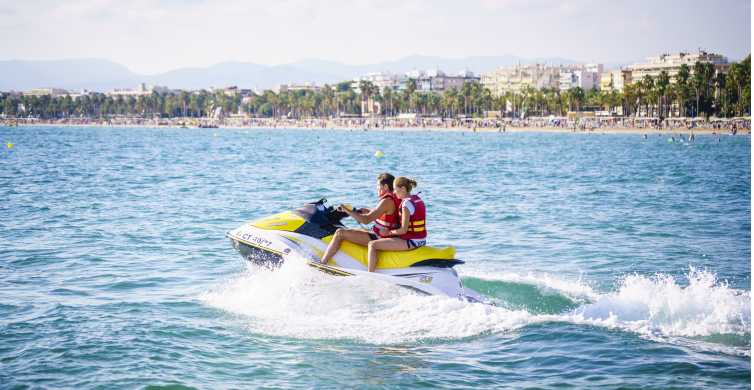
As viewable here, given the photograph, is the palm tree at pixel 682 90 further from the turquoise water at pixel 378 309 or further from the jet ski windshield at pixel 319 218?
the jet ski windshield at pixel 319 218

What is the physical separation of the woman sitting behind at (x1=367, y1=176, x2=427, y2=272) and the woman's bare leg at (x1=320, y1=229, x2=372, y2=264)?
0.12m

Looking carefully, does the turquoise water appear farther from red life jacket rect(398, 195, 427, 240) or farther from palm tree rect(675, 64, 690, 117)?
palm tree rect(675, 64, 690, 117)

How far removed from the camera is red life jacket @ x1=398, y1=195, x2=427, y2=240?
1026 centimetres

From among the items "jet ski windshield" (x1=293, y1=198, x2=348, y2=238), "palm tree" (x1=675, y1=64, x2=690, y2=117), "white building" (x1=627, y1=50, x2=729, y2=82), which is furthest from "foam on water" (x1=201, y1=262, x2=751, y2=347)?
"white building" (x1=627, y1=50, x2=729, y2=82)

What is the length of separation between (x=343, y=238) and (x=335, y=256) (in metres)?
0.25

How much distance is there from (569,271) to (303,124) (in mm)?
179170

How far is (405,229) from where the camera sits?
10.2 meters

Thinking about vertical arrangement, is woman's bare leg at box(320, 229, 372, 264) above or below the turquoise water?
above

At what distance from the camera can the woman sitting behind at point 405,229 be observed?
10.2m

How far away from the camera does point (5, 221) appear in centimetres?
1939

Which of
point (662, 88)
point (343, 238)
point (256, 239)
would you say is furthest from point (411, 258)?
point (662, 88)

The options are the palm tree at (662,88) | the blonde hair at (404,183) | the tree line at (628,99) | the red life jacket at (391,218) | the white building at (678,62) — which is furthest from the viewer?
the white building at (678,62)

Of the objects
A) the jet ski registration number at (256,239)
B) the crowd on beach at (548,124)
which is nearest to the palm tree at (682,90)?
the crowd on beach at (548,124)

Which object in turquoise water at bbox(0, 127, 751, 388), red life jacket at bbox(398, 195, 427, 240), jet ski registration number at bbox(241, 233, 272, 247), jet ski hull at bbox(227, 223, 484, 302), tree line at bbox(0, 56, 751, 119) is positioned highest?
tree line at bbox(0, 56, 751, 119)
